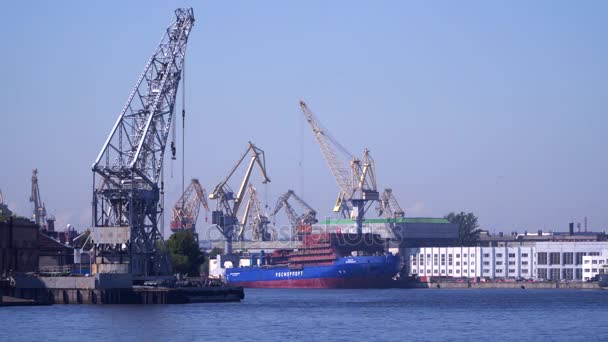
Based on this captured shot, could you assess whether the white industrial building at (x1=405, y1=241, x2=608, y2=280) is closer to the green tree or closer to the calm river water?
the green tree

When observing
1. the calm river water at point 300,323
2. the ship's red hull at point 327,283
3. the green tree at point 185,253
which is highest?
the green tree at point 185,253

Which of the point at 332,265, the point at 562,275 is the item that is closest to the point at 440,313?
the point at 332,265

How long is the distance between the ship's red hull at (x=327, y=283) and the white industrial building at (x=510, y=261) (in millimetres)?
18081

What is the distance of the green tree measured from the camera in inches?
4680

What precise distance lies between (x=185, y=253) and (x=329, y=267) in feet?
182

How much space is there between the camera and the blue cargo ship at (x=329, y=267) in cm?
17100

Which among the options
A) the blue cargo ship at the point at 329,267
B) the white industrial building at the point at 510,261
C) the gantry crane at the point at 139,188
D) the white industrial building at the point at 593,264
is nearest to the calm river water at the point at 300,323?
the gantry crane at the point at 139,188

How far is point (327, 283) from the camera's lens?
174 meters

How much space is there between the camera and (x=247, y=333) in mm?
68250

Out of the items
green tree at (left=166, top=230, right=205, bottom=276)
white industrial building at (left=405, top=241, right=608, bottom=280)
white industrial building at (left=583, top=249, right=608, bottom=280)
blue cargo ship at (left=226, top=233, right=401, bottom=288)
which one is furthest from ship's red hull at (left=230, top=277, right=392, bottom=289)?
green tree at (left=166, top=230, right=205, bottom=276)

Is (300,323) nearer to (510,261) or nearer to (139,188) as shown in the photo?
(139,188)

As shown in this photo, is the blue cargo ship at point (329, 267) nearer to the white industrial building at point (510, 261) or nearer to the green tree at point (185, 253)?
the white industrial building at point (510, 261)

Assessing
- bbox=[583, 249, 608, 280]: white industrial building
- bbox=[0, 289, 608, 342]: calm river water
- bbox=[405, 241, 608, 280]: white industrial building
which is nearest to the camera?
bbox=[0, 289, 608, 342]: calm river water

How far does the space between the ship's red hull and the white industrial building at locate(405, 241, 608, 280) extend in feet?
59.3
